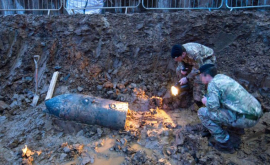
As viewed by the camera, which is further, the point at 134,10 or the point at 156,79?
the point at 134,10

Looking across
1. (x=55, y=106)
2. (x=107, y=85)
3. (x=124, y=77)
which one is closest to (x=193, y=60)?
(x=124, y=77)

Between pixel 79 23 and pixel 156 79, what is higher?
pixel 79 23

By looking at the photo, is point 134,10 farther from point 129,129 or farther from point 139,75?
point 129,129

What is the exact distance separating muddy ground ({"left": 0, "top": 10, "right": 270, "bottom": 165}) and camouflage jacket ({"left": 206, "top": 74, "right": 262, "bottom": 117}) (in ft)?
2.47

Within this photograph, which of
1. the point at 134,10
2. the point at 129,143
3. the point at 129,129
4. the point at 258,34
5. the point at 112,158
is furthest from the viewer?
the point at 134,10

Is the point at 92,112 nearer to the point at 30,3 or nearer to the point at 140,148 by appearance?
the point at 140,148

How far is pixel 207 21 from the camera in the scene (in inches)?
194

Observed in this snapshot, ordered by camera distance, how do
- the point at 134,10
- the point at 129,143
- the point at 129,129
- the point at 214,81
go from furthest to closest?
the point at 134,10
the point at 129,129
the point at 129,143
the point at 214,81

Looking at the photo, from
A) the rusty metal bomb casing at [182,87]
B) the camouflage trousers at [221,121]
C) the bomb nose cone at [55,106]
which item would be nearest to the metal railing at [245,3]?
the rusty metal bomb casing at [182,87]

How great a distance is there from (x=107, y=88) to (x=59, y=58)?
63.5 inches

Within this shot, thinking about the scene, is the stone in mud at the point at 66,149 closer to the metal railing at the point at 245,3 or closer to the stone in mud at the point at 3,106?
the stone in mud at the point at 3,106

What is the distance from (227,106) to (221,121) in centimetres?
29

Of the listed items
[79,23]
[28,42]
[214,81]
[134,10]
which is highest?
[134,10]

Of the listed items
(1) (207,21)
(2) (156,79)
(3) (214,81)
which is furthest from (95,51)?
(3) (214,81)
